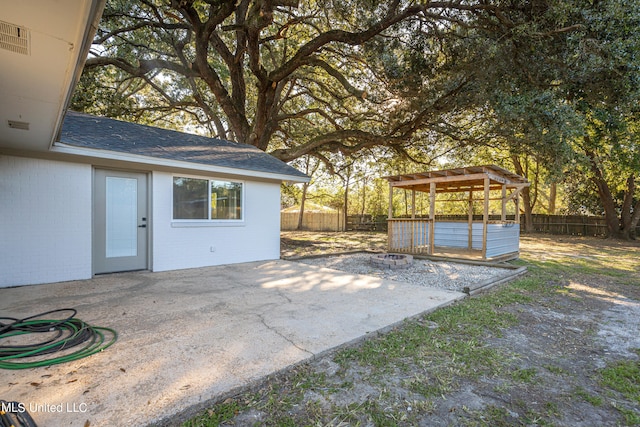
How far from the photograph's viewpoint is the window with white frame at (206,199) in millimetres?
6463

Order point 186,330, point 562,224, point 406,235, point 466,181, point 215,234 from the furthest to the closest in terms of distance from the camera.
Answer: point 562,224
point 406,235
point 466,181
point 215,234
point 186,330

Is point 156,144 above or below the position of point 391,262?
above

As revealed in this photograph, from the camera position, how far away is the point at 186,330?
3.06 m

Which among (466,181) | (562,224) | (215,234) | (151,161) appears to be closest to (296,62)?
(151,161)

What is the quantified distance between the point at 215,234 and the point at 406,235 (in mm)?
5216

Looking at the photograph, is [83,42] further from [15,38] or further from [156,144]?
Result: [156,144]

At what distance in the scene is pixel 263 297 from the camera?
4328 millimetres

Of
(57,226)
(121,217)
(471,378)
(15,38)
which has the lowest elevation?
(471,378)

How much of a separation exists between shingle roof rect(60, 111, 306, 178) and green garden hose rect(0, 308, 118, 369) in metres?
2.98

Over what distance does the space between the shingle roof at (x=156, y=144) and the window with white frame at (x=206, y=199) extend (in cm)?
57

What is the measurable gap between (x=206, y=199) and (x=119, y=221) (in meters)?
1.73

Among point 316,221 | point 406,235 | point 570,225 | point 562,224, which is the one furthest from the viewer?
point 316,221

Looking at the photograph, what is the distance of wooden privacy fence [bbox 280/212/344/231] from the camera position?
21.5 metres

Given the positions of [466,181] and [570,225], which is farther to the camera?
[570,225]
